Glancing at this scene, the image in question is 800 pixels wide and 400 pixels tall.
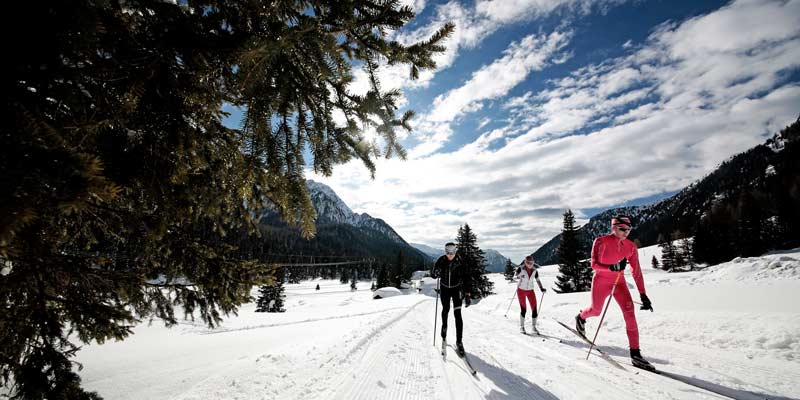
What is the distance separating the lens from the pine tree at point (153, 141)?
132 centimetres

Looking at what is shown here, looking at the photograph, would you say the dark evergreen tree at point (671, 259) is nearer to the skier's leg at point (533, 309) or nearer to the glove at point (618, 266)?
the skier's leg at point (533, 309)

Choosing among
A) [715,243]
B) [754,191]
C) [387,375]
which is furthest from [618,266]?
[754,191]

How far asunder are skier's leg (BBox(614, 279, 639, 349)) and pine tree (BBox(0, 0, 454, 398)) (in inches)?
215

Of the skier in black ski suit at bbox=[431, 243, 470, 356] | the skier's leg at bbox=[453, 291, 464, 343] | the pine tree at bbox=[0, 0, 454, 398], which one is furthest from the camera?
the skier in black ski suit at bbox=[431, 243, 470, 356]

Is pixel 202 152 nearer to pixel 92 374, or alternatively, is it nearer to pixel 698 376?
pixel 92 374

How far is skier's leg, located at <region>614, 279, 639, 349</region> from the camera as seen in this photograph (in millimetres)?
5320

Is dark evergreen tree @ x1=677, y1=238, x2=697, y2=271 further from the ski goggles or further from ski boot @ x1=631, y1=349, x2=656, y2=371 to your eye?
ski boot @ x1=631, y1=349, x2=656, y2=371

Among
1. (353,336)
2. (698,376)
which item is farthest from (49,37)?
(698,376)

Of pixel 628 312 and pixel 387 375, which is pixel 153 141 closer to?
pixel 387 375

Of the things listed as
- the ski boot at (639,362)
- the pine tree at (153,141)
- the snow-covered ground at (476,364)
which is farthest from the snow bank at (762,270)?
the pine tree at (153,141)

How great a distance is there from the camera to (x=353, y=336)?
7.18 m

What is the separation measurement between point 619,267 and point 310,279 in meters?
120

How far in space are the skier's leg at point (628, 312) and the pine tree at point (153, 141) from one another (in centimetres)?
546

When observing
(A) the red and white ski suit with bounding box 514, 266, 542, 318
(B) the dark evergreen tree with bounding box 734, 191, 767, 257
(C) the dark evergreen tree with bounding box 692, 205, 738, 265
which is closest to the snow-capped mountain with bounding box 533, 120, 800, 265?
(B) the dark evergreen tree with bounding box 734, 191, 767, 257
